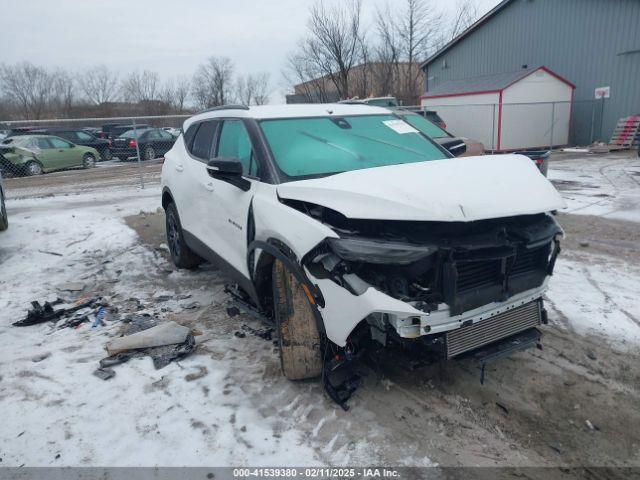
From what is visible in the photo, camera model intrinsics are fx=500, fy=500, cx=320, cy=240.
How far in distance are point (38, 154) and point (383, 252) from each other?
729 inches

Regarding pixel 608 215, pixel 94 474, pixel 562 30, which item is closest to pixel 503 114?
pixel 562 30

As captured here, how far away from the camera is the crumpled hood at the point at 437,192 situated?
9.38 feet

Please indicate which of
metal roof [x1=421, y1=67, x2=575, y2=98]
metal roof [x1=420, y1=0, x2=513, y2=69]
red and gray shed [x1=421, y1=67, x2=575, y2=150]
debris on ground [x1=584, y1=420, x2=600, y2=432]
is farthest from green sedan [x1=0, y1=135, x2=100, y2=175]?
metal roof [x1=420, y1=0, x2=513, y2=69]

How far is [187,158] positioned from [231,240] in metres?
1.59

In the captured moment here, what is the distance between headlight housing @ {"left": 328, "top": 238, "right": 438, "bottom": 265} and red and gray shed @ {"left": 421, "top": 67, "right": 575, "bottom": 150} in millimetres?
17591

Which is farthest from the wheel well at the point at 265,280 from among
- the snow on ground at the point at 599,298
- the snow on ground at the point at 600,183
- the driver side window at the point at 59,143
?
the driver side window at the point at 59,143

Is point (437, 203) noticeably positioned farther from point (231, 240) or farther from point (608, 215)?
point (608, 215)

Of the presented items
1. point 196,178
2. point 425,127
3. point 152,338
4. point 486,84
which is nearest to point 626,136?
point 486,84

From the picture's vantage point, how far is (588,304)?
473cm

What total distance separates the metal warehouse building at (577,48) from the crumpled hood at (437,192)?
19.0 meters

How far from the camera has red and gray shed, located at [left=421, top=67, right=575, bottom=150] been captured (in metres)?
19.9

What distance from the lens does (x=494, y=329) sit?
325 cm

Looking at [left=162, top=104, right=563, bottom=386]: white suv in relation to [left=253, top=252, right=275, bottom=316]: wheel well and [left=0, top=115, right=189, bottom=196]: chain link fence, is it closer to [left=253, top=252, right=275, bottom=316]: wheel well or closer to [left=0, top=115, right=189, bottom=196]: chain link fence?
[left=253, top=252, right=275, bottom=316]: wheel well

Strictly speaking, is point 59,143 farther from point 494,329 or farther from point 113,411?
point 494,329
